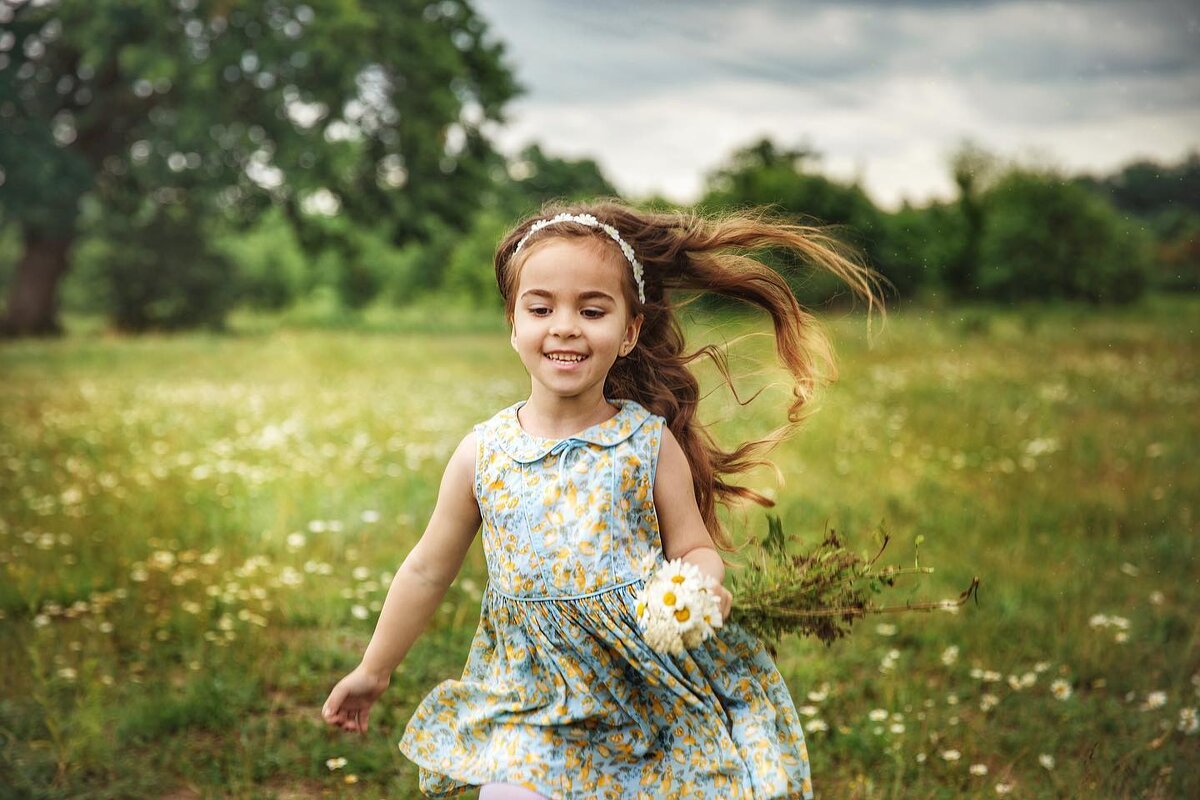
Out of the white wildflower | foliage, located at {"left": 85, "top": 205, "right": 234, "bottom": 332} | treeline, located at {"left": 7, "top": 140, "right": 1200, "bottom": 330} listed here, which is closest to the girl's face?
the white wildflower

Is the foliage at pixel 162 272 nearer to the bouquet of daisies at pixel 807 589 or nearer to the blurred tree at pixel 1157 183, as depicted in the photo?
the blurred tree at pixel 1157 183

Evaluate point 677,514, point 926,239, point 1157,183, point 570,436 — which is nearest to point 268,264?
point 926,239

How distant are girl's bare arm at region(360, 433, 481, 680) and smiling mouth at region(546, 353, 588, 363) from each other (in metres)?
0.29

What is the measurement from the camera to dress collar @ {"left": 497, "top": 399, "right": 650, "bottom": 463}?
2.26 metres

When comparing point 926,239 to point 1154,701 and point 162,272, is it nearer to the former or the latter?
point 1154,701

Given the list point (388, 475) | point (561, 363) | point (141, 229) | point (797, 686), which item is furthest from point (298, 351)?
point (561, 363)

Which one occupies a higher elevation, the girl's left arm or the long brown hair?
the long brown hair

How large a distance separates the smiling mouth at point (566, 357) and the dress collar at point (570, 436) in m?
0.16

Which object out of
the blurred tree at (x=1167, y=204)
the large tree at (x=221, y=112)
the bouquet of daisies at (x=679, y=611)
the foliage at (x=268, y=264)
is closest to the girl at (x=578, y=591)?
the bouquet of daisies at (x=679, y=611)

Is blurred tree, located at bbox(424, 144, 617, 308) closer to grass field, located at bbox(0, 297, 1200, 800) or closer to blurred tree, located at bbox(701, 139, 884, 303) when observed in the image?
blurred tree, located at bbox(701, 139, 884, 303)

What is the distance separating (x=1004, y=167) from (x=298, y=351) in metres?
8.05

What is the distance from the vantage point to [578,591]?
7.11ft

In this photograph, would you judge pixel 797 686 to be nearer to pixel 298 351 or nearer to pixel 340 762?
pixel 340 762

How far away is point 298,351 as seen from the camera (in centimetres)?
1262
